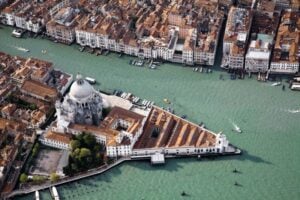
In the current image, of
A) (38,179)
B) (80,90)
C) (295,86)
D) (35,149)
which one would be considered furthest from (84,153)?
(295,86)

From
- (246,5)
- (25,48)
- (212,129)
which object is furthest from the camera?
(246,5)

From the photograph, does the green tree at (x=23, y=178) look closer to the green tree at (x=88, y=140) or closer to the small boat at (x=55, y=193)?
the small boat at (x=55, y=193)

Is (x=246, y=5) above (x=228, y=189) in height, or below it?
above

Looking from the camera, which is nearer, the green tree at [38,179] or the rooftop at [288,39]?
the green tree at [38,179]

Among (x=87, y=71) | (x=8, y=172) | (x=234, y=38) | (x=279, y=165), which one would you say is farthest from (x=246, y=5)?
(x=8, y=172)

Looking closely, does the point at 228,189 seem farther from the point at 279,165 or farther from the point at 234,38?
the point at 234,38

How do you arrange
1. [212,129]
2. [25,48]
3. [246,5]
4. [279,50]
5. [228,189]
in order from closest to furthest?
[228,189]
[212,129]
[279,50]
[25,48]
[246,5]

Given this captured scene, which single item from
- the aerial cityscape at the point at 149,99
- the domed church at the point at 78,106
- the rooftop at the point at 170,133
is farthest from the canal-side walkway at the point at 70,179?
the domed church at the point at 78,106
